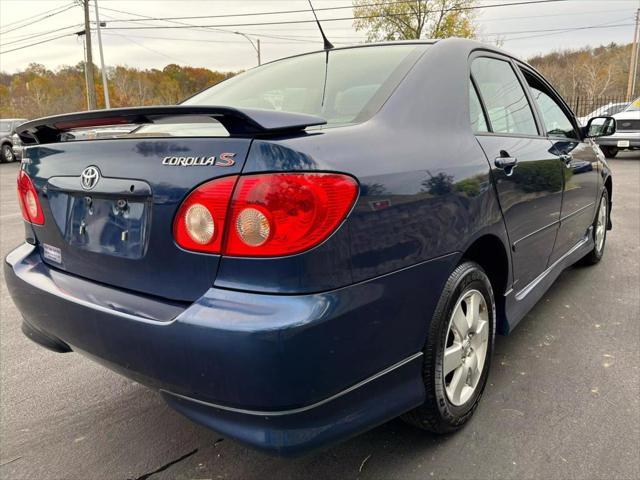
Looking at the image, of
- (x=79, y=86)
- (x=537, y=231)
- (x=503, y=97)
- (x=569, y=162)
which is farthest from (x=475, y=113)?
(x=79, y=86)

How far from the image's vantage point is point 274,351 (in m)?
1.32

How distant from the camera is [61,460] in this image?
2.01 metres

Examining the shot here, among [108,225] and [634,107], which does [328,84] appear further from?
[634,107]

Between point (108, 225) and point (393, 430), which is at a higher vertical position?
point (108, 225)

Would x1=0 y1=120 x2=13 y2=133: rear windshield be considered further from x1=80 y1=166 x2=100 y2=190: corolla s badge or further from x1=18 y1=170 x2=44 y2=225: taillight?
x1=80 y1=166 x2=100 y2=190: corolla s badge

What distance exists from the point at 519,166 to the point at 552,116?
1.27 meters

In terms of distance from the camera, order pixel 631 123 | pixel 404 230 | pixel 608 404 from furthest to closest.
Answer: pixel 631 123, pixel 608 404, pixel 404 230

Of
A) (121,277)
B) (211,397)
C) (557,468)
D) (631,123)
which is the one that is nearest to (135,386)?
(121,277)

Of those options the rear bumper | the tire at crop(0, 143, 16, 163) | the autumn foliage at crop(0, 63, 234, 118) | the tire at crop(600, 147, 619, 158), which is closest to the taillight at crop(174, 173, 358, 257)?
the rear bumper

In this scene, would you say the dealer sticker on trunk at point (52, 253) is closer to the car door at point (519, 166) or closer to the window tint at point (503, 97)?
the car door at point (519, 166)

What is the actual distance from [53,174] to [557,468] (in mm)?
2189

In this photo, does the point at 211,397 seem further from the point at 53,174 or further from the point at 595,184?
the point at 595,184

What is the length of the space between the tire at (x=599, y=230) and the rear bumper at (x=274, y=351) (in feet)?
10.00

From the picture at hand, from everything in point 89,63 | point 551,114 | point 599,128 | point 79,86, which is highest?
point 79,86
